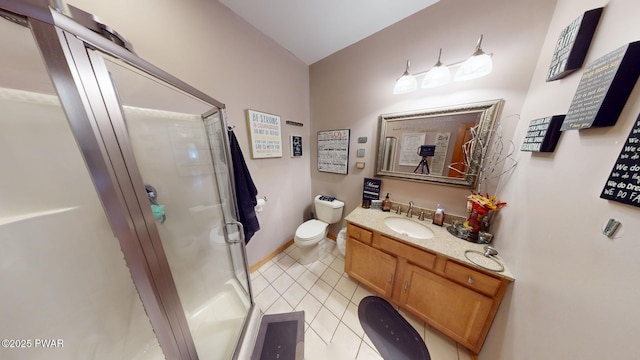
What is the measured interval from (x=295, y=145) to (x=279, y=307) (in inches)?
64.8

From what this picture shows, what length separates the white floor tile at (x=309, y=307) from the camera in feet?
4.21

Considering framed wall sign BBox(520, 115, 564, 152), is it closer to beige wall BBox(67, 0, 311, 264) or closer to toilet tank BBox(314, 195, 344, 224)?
toilet tank BBox(314, 195, 344, 224)

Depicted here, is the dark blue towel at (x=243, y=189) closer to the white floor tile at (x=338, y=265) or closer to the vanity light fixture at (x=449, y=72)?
the white floor tile at (x=338, y=265)

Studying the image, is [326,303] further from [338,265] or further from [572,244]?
[572,244]

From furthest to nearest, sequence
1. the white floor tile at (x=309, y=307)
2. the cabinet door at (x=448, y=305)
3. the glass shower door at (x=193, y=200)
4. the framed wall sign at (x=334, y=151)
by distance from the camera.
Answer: the framed wall sign at (x=334, y=151) < the white floor tile at (x=309, y=307) < the cabinet door at (x=448, y=305) < the glass shower door at (x=193, y=200)

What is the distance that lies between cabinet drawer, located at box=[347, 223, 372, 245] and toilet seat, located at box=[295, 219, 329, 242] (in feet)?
1.32

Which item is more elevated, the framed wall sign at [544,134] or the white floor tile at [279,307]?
the framed wall sign at [544,134]

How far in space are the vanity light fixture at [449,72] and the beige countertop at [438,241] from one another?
112 cm

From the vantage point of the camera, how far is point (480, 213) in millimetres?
1065

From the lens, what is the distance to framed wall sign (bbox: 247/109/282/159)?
145cm

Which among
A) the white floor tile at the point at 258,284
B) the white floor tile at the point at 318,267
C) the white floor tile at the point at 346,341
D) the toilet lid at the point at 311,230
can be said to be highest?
the toilet lid at the point at 311,230

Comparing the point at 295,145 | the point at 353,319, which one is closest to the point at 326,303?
the point at 353,319

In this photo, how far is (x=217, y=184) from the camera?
4.16 ft

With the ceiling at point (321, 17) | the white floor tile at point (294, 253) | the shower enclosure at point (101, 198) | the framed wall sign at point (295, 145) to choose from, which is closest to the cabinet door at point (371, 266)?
the white floor tile at point (294, 253)
